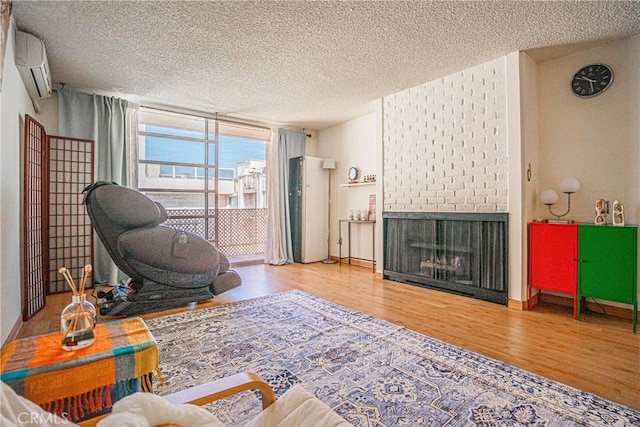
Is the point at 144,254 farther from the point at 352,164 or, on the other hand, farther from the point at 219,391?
the point at 352,164

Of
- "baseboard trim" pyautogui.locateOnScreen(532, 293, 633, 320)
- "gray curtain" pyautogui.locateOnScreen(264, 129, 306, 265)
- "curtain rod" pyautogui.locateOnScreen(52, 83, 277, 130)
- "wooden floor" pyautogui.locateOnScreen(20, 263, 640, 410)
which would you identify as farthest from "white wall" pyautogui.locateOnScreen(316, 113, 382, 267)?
"baseboard trim" pyautogui.locateOnScreen(532, 293, 633, 320)

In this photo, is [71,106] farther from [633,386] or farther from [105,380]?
[633,386]

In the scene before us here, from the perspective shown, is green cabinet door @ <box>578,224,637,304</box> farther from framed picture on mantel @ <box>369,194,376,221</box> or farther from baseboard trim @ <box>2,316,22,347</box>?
baseboard trim @ <box>2,316,22,347</box>

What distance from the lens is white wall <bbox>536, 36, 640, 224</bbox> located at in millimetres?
2785

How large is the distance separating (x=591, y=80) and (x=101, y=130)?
548 cm

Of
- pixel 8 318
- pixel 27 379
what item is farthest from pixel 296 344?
pixel 8 318

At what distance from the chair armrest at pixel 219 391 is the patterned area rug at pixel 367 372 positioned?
0.60 meters

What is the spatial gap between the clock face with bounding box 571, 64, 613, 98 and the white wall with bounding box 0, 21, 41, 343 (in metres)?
4.68

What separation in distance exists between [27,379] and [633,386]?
2712 millimetres

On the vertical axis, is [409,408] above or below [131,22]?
below

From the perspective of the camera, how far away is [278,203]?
5691mm

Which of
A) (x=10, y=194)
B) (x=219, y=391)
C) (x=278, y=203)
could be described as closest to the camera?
(x=219, y=391)

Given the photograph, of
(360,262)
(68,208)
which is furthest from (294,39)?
(360,262)

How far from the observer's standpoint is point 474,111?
3.47 metres
